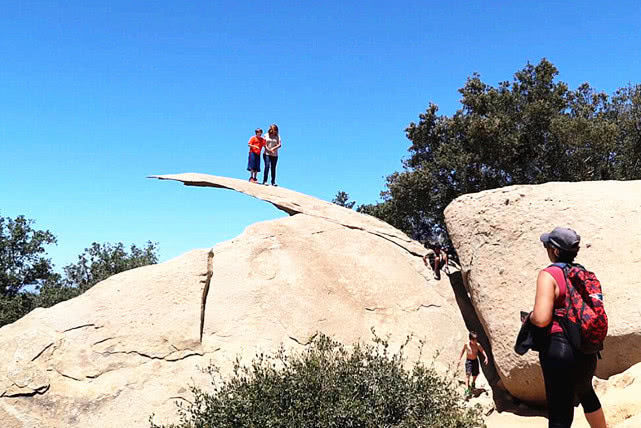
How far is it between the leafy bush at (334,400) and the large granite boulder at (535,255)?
243 cm

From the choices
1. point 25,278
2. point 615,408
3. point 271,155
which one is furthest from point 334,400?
point 25,278

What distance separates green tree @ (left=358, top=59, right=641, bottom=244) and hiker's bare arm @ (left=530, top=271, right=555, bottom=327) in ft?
61.3

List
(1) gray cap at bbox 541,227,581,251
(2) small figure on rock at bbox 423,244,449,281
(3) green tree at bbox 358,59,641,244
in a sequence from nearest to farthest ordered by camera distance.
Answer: (1) gray cap at bbox 541,227,581,251 < (2) small figure on rock at bbox 423,244,449,281 < (3) green tree at bbox 358,59,641,244

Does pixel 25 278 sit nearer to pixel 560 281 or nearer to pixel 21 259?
pixel 21 259

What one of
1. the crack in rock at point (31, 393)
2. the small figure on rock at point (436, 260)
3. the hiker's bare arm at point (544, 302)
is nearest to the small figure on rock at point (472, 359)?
the small figure on rock at point (436, 260)

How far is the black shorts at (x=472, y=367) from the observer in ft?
26.8

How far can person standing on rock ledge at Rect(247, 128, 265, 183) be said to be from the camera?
41.8ft

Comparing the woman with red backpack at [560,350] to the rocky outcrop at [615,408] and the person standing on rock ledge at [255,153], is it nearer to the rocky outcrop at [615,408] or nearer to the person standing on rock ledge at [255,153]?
the rocky outcrop at [615,408]

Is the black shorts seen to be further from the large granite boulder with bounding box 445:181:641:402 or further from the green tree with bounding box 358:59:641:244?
the green tree with bounding box 358:59:641:244

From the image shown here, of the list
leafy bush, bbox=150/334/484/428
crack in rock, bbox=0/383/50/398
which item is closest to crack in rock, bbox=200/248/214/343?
crack in rock, bbox=0/383/50/398

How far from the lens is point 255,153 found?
1272 cm

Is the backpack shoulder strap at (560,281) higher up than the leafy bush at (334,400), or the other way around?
the backpack shoulder strap at (560,281)

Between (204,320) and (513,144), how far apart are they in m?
17.4

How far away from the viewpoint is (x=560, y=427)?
4.00m
